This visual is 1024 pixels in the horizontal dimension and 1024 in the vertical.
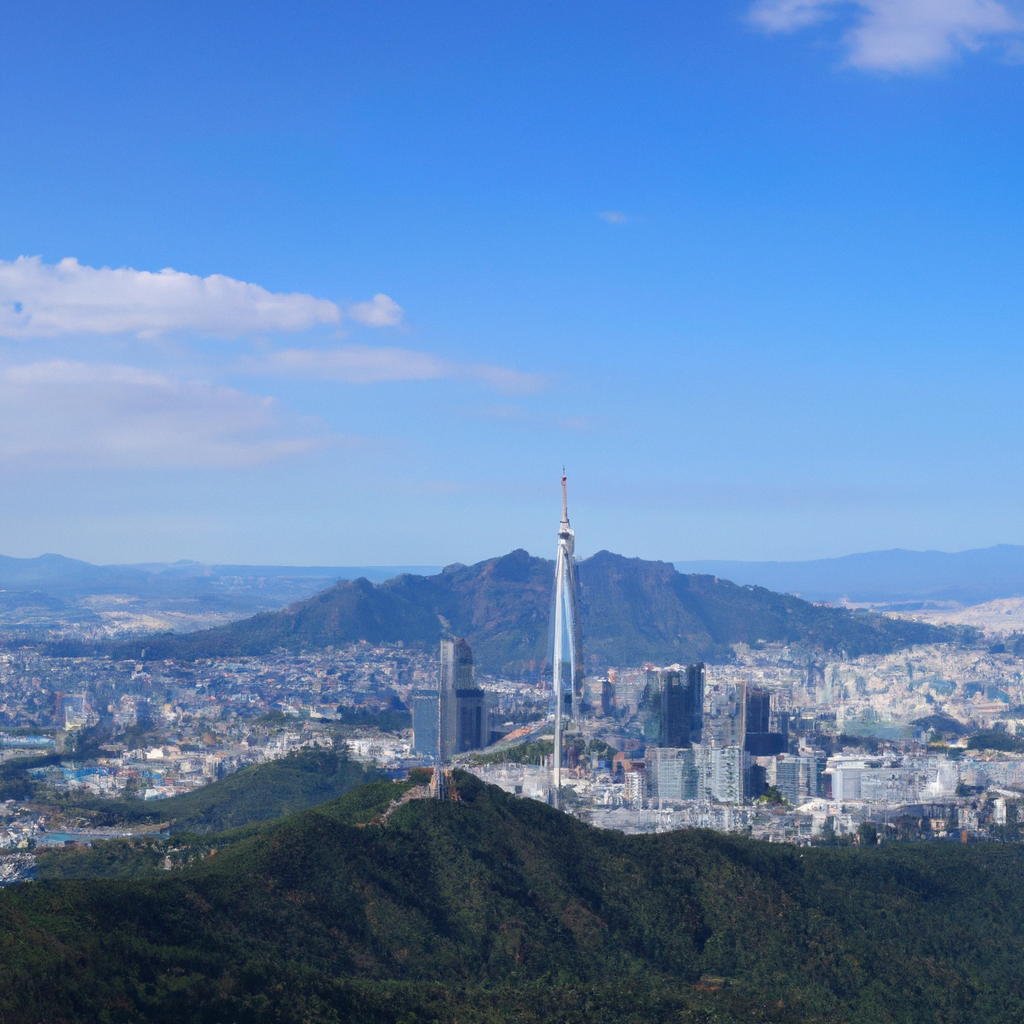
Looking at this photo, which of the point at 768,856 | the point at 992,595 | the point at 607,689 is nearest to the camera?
the point at 768,856

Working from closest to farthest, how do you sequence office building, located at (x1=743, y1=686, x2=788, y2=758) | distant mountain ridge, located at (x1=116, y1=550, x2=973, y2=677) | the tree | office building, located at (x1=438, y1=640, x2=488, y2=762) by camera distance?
the tree, office building, located at (x1=743, y1=686, x2=788, y2=758), office building, located at (x1=438, y1=640, x2=488, y2=762), distant mountain ridge, located at (x1=116, y1=550, x2=973, y2=677)

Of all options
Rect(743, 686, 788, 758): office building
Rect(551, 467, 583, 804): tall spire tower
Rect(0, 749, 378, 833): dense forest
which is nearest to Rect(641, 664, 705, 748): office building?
Rect(743, 686, 788, 758): office building

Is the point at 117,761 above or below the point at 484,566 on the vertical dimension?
below

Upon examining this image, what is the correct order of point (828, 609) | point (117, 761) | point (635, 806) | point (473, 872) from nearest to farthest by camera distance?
point (473, 872) < point (635, 806) < point (117, 761) < point (828, 609)

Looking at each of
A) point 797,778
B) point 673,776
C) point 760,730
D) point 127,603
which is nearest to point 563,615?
point 673,776

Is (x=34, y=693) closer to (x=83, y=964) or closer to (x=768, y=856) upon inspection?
(x=768, y=856)

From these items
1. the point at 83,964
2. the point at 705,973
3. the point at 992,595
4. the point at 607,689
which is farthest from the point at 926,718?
the point at 992,595

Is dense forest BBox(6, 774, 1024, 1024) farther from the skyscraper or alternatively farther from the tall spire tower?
the skyscraper

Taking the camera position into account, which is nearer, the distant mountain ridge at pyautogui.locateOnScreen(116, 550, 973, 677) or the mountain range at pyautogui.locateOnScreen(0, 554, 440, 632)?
the distant mountain ridge at pyautogui.locateOnScreen(116, 550, 973, 677)

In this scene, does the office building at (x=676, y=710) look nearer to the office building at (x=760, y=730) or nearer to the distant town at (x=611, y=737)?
the distant town at (x=611, y=737)
